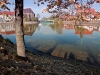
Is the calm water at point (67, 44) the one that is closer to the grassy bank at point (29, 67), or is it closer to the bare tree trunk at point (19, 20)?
the grassy bank at point (29, 67)

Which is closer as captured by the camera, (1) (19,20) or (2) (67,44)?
(1) (19,20)

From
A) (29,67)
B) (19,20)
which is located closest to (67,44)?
(19,20)

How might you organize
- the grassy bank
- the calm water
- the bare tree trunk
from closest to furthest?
the grassy bank < the bare tree trunk < the calm water

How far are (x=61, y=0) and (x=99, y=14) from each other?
247cm

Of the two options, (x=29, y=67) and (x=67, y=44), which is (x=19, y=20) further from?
(x=67, y=44)

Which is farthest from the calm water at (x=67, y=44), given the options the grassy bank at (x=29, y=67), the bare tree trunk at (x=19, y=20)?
the bare tree trunk at (x=19, y=20)

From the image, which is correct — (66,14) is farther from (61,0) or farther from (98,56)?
(98,56)

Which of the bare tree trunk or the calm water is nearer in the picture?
the bare tree trunk

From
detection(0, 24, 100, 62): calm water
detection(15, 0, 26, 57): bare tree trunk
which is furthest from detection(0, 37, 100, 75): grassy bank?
detection(0, 24, 100, 62): calm water

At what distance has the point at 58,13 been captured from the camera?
9.71 m

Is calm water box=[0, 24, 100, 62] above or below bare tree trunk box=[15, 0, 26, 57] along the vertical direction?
below

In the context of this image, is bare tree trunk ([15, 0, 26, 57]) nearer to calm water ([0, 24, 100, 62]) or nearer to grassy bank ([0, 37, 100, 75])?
grassy bank ([0, 37, 100, 75])

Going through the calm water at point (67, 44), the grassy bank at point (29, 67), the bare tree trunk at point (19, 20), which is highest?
the bare tree trunk at point (19, 20)

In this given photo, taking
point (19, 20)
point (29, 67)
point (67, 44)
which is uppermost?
point (19, 20)
